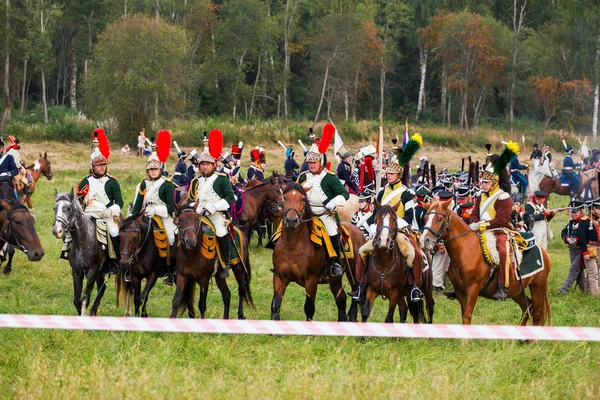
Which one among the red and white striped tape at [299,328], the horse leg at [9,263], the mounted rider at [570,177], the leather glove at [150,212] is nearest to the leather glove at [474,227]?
the red and white striped tape at [299,328]

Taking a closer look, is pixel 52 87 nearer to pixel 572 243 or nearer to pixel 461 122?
pixel 461 122

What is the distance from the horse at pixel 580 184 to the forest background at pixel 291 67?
19.7 m

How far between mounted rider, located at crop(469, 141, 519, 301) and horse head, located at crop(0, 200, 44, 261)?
5.55 metres

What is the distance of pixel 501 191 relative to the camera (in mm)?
11398

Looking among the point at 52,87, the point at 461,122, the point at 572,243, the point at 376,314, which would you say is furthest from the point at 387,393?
the point at 52,87

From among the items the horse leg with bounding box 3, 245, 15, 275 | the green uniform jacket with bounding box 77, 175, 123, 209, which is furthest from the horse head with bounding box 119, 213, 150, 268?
the horse leg with bounding box 3, 245, 15, 275

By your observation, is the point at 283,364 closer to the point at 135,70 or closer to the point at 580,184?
the point at 580,184

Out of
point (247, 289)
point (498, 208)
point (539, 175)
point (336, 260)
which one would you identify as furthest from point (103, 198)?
point (539, 175)

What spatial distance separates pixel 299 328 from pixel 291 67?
58.5 meters

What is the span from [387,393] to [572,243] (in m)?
8.91

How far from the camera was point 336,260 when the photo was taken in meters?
11.4

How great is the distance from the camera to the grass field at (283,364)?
7.18m

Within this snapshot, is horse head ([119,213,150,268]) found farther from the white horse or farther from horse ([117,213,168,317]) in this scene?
the white horse

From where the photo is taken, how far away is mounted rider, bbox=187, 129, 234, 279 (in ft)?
37.8
